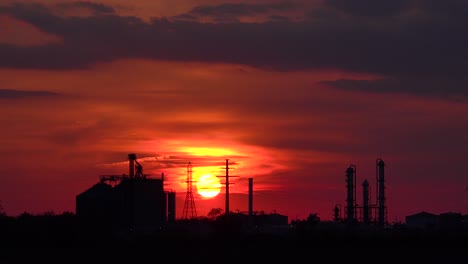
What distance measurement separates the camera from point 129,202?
124688 millimetres

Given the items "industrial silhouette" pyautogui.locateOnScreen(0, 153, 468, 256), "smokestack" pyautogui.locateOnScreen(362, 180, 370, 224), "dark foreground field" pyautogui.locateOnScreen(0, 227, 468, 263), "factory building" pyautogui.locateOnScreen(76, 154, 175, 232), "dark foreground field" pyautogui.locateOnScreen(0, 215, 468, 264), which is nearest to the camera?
"dark foreground field" pyautogui.locateOnScreen(0, 227, 468, 263)

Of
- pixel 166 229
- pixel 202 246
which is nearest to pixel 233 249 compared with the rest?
pixel 202 246

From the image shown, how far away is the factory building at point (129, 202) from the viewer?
122812 millimetres

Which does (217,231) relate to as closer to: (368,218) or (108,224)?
(108,224)

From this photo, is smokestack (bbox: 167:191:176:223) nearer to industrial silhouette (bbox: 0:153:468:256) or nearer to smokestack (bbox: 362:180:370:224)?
industrial silhouette (bbox: 0:153:468:256)

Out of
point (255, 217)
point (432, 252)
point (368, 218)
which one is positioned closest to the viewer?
point (432, 252)

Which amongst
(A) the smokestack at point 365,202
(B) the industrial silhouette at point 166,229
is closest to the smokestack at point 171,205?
(B) the industrial silhouette at point 166,229

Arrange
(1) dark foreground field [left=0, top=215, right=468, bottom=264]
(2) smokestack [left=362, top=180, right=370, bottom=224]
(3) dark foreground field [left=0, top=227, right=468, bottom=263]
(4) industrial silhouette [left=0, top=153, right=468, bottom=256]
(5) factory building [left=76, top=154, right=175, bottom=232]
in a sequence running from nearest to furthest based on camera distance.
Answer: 1. (3) dark foreground field [left=0, top=227, right=468, bottom=263]
2. (1) dark foreground field [left=0, top=215, right=468, bottom=264]
3. (4) industrial silhouette [left=0, top=153, right=468, bottom=256]
4. (5) factory building [left=76, top=154, right=175, bottom=232]
5. (2) smokestack [left=362, top=180, right=370, bottom=224]

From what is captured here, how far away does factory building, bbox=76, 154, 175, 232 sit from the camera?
122812 millimetres

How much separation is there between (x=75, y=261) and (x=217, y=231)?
145 ft

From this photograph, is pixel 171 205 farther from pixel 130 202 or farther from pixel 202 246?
pixel 202 246

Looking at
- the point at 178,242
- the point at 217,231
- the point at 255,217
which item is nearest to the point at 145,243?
the point at 178,242

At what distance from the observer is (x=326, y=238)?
3836 inches

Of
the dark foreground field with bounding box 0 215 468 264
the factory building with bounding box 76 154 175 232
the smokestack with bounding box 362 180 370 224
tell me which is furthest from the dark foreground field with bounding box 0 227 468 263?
the smokestack with bounding box 362 180 370 224
